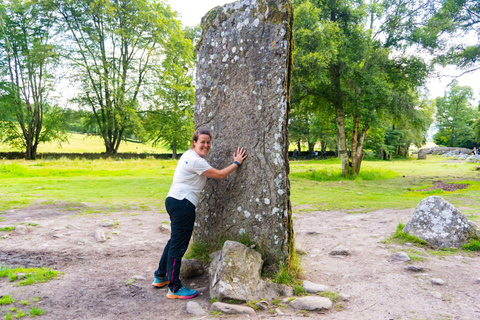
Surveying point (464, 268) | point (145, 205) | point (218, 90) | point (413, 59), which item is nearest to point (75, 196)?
point (145, 205)

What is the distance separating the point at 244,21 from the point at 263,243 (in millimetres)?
3506

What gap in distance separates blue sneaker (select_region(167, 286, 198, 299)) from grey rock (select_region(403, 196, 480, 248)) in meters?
4.52

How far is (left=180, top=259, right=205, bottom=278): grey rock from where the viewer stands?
4.69 meters

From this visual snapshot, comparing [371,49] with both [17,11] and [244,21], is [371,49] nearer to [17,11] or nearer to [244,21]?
[244,21]

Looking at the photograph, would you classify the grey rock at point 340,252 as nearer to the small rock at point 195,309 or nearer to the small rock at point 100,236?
the small rock at point 195,309

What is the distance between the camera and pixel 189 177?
431 cm

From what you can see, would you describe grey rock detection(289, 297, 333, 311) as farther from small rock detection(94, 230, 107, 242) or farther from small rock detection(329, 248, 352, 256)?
small rock detection(94, 230, 107, 242)

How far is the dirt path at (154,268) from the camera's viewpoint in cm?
356

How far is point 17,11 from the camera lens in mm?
27453

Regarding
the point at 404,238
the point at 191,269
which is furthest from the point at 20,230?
the point at 404,238

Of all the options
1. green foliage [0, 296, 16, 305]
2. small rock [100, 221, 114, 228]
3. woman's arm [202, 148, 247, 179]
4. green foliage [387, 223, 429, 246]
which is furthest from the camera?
small rock [100, 221, 114, 228]

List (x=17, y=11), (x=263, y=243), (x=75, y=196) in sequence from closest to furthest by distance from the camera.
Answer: (x=263, y=243) → (x=75, y=196) → (x=17, y=11)

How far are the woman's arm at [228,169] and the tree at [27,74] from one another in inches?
1107

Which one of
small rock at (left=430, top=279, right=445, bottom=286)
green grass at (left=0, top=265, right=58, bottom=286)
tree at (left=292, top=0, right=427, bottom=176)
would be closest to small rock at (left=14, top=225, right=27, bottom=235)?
green grass at (left=0, top=265, right=58, bottom=286)
